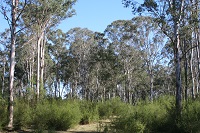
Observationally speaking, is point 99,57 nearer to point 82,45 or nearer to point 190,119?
point 82,45

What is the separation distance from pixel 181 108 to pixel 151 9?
17.9 feet

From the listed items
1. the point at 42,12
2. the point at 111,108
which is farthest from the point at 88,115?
the point at 42,12

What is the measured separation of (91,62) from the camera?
4209cm

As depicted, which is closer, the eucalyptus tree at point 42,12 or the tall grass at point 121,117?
the tall grass at point 121,117

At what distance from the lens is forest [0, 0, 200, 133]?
1126cm

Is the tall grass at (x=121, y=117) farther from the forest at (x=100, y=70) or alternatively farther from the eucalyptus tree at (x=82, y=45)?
the eucalyptus tree at (x=82, y=45)

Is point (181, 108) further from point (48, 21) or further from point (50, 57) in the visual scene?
point (50, 57)

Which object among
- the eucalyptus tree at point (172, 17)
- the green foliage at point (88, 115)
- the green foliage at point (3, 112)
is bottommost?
the green foliage at point (88, 115)

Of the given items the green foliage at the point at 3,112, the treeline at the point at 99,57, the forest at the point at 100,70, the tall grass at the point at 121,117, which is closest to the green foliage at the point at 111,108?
the forest at the point at 100,70

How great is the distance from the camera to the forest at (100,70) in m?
11.3

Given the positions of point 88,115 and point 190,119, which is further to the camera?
point 88,115

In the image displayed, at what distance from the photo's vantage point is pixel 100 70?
43844 millimetres

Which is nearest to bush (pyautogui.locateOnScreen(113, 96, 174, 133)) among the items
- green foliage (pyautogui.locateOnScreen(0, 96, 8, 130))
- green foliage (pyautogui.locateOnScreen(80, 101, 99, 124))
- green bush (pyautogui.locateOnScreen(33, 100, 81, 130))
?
green bush (pyautogui.locateOnScreen(33, 100, 81, 130))

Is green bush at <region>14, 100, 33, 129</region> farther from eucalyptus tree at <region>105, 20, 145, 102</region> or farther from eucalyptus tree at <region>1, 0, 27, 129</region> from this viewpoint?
eucalyptus tree at <region>105, 20, 145, 102</region>
